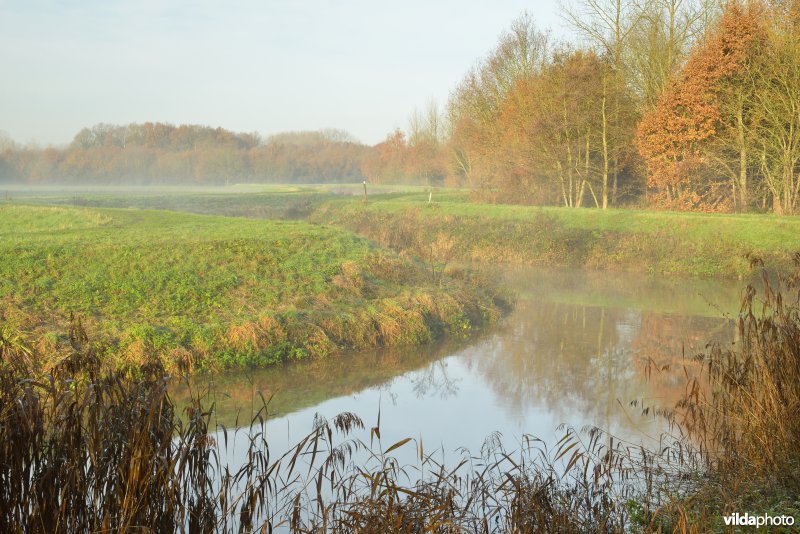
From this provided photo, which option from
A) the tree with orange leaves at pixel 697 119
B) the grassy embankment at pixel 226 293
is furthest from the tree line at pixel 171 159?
the grassy embankment at pixel 226 293

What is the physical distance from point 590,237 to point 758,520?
2296cm

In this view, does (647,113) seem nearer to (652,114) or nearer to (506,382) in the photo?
(652,114)

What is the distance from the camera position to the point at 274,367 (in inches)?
502

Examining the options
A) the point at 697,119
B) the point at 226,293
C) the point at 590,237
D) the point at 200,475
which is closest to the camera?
the point at 200,475

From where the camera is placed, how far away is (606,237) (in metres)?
27.0

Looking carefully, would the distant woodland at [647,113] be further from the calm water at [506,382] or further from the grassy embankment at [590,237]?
the calm water at [506,382]

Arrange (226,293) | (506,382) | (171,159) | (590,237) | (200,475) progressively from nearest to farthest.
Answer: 1. (200,475)
2. (506,382)
3. (226,293)
4. (590,237)
5. (171,159)

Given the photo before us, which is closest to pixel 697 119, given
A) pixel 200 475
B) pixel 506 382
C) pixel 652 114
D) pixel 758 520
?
pixel 652 114

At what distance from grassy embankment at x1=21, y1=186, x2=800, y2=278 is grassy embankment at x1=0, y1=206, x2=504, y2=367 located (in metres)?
4.97

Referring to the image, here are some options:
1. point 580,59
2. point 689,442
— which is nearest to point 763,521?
point 689,442

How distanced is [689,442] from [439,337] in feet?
25.7

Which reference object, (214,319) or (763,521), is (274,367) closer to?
(214,319)

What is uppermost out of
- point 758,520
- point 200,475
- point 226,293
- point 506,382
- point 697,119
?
point 697,119

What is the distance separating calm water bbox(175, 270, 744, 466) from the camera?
944 centimetres
